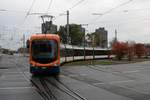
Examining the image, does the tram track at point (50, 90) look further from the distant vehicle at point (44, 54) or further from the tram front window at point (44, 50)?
the tram front window at point (44, 50)

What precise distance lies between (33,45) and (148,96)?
17.1 m

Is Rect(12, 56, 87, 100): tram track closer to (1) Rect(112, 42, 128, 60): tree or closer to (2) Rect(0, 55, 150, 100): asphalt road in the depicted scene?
(2) Rect(0, 55, 150, 100): asphalt road

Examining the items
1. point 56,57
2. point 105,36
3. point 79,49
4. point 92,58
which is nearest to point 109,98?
point 56,57

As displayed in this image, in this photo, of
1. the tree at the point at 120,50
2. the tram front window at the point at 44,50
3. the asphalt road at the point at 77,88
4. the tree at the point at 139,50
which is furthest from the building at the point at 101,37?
the asphalt road at the point at 77,88

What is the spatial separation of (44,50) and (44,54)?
1.26 ft

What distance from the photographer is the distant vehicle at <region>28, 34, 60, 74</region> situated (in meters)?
32.5

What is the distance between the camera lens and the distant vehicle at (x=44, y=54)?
32.5 metres

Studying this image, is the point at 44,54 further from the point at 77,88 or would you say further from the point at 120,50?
the point at 120,50

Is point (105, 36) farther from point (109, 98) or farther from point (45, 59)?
point (109, 98)

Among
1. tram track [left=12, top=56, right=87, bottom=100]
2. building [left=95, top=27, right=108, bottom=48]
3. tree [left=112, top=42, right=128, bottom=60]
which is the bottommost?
tram track [left=12, top=56, right=87, bottom=100]

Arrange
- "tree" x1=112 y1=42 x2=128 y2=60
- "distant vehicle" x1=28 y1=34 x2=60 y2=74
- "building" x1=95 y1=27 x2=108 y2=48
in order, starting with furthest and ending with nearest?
"building" x1=95 y1=27 x2=108 y2=48
"tree" x1=112 y1=42 x2=128 y2=60
"distant vehicle" x1=28 y1=34 x2=60 y2=74

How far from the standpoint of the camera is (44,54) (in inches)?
1294

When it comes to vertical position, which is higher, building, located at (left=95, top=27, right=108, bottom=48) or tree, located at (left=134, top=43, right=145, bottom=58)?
building, located at (left=95, top=27, right=108, bottom=48)

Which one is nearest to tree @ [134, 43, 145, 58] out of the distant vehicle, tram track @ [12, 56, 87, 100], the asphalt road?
the distant vehicle
